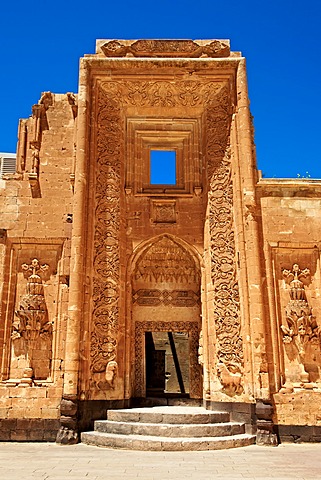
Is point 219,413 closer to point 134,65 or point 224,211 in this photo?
point 224,211

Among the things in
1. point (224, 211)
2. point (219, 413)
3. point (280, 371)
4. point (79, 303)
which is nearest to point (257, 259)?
point (224, 211)

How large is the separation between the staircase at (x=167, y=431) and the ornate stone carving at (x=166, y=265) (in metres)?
3.82

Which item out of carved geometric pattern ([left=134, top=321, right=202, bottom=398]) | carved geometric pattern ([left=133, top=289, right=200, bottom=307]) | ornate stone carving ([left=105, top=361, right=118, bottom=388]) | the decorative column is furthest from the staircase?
carved geometric pattern ([left=133, top=289, right=200, bottom=307])

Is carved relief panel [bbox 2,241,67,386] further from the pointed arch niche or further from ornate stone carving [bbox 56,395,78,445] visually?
the pointed arch niche

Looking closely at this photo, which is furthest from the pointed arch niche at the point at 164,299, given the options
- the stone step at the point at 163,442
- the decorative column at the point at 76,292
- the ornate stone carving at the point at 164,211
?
the stone step at the point at 163,442

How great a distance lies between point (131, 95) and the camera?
13.1 metres

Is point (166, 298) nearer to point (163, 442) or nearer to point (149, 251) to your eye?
point (149, 251)

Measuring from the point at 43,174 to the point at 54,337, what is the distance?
4.30m

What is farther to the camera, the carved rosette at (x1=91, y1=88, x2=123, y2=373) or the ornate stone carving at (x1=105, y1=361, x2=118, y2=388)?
the carved rosette at (x1=91, y1=88, x2=123, y2=373)

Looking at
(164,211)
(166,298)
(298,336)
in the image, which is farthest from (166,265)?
(298,336)

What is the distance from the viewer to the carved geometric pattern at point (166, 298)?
12.7 meters

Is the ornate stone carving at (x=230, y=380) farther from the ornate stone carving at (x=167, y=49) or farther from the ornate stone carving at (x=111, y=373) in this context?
the ornate stone carving at (x=167, y=49)

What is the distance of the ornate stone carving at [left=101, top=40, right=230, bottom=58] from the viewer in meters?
12.8

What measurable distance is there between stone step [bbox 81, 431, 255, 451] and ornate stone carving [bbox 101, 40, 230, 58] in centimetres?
985
